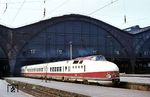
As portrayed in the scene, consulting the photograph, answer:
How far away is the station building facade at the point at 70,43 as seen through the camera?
107625 mm

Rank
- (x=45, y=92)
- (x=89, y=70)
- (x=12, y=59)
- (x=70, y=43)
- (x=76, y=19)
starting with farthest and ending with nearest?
(x=76, y=19) < (x=12, y=59) < (x=70, y=43) < (x=89, y=70) < (x=45, y=92)

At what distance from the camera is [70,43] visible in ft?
344

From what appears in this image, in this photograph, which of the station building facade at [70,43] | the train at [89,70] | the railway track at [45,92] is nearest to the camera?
the railway track at [45,92]

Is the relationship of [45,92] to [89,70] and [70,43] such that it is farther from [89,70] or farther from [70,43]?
[70,43]

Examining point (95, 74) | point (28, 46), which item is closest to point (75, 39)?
point (28, 46)

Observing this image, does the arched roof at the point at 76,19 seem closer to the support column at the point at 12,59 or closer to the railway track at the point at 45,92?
the support column at the point at 12,59

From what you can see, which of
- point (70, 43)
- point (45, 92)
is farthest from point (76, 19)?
point (45, 92)

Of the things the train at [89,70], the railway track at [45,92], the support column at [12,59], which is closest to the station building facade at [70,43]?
the support column at [12,59]

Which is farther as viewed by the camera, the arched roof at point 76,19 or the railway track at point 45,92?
the arched roof at point 76,19

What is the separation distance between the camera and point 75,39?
111m

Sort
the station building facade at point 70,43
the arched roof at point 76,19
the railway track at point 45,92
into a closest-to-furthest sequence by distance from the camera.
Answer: the railway track at point 45,92, the station building facade at point 70,43, the arched roof at point 76,19

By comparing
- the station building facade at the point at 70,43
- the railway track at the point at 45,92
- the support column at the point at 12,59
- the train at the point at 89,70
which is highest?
the station building facade at the point at 70,43

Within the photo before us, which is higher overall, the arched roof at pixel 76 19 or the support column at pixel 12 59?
the arched roof at pixel 76 19

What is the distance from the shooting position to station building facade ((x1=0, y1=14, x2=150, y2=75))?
108 m
